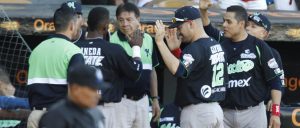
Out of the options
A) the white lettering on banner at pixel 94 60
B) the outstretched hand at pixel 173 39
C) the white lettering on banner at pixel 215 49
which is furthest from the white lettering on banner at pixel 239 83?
the white lettering on banner at pixel 94 60

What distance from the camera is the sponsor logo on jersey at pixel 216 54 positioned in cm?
816

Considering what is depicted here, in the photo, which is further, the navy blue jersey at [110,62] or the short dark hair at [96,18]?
the short dark hair at [96,18]

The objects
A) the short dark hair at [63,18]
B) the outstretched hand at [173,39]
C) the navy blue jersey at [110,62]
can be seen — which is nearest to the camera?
the short dark hair at [63,18]

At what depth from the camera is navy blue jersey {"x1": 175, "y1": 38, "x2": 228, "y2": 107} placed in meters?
8.08

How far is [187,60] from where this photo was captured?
316 inches

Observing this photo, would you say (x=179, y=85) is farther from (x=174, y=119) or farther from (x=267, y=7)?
(x=267, y=7)

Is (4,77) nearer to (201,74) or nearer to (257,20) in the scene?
(201,74)

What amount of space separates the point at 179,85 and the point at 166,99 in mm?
2363

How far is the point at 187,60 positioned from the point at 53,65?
125 cm

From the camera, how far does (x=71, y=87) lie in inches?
208

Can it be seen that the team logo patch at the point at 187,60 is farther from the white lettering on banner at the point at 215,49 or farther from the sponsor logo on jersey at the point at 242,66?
the sponsor logo on jersey at the point at 242,66

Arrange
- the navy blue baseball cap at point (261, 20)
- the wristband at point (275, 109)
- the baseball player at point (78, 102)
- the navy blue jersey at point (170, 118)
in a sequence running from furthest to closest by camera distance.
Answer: the navy blue jersey at point (170, 118) → the navy blue baseball cap at point (261, 20) → the wristband at point (275, 109) → the baseball player at point (78, 102)

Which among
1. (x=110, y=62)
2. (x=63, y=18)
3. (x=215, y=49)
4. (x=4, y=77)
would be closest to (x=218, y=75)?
(x=215, y=49)

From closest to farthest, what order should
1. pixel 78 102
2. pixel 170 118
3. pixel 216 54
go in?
pixel 78 102
pixel 216 54
pixel 170 118
